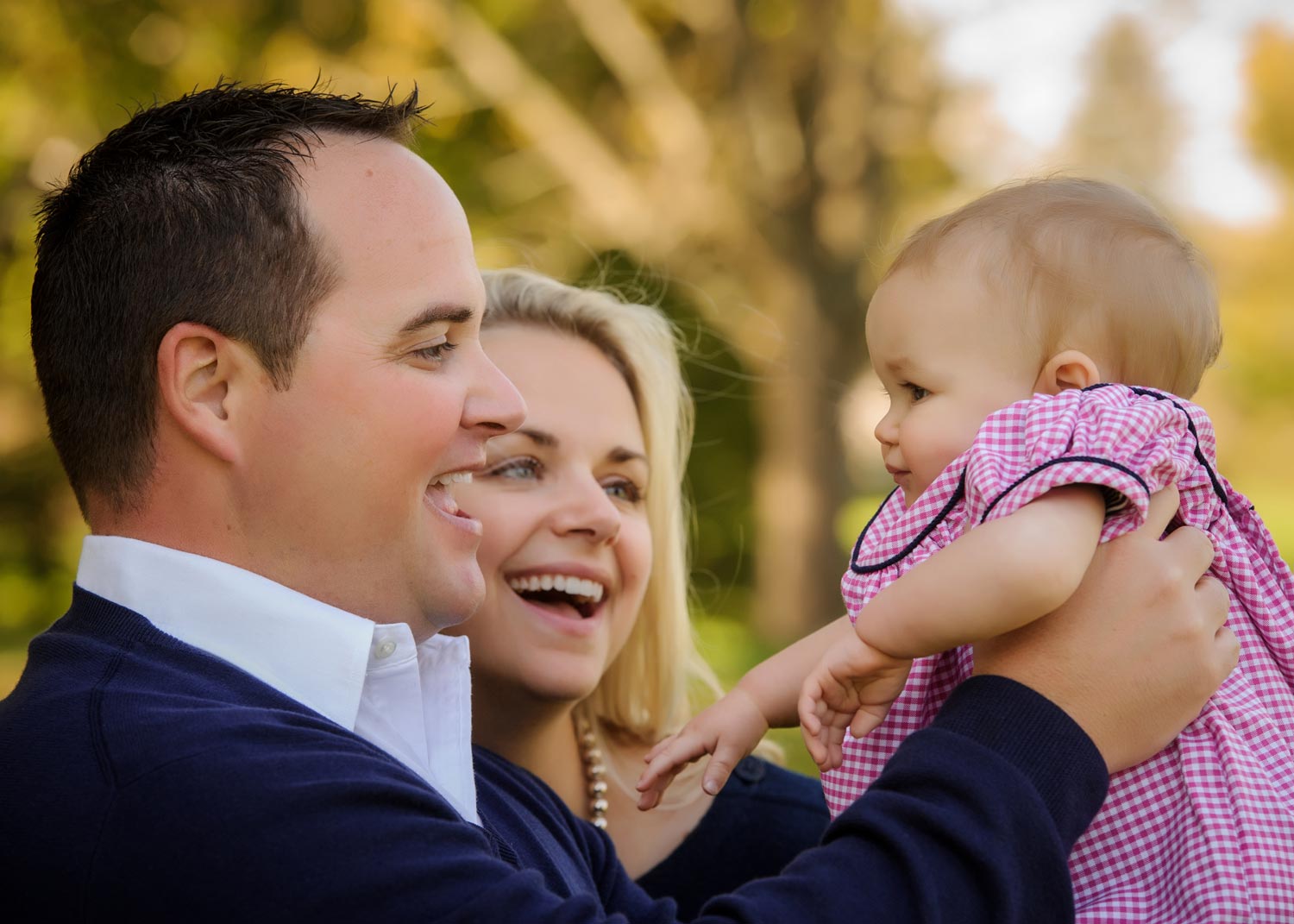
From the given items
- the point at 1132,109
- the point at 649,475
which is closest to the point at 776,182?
the point at 649,475

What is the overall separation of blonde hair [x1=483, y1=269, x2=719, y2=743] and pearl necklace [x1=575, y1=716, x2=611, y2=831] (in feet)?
0.30

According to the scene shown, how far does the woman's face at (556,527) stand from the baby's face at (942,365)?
951 millimetres

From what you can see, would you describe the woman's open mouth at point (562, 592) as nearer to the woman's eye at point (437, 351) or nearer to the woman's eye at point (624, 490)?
the woman's eye at point (624, 490)

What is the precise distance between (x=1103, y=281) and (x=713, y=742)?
1.04 metres

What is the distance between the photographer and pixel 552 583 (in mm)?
3010

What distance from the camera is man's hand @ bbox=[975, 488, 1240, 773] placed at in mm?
1890

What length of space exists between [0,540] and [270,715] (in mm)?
11948

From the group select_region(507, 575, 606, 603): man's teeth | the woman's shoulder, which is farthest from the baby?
the woman's shoulder

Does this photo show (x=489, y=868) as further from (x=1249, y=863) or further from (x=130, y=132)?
(x=130, y=132)

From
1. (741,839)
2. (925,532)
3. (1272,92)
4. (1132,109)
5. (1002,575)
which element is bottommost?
(741,839)

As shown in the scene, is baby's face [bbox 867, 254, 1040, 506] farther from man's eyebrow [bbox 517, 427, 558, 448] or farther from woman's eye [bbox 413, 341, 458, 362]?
man's eyebrow [bbox 517, 427, 558, 448]

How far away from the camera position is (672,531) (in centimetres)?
359

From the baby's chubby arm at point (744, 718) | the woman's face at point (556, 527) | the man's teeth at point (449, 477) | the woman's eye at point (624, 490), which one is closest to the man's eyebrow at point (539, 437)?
the woman's face at point (556, 527)

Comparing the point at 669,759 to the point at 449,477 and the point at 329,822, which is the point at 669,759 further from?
the point at 329,822
